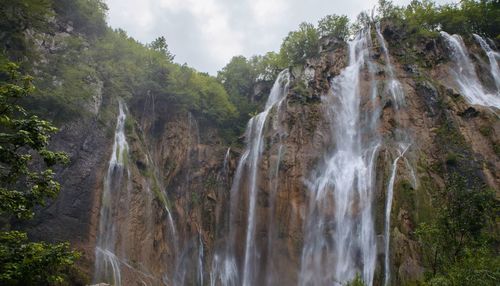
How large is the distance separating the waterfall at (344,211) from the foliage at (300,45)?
14463 mm

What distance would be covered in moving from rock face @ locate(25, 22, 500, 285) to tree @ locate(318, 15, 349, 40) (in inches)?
370

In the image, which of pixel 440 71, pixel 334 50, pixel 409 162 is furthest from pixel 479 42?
pixel 409 162

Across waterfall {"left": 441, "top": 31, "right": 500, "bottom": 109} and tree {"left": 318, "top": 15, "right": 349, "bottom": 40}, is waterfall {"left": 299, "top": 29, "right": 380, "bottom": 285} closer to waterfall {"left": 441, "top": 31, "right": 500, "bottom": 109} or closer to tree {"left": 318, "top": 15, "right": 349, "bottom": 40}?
waterfall {"left": 441, "top": 31, "right": 500, "bottom": 109}

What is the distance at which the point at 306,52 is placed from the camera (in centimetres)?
4209

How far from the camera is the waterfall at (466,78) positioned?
27422 millimetres

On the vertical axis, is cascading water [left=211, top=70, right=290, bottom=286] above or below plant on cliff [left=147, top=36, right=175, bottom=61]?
below

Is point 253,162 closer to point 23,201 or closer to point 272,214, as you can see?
point 272,214

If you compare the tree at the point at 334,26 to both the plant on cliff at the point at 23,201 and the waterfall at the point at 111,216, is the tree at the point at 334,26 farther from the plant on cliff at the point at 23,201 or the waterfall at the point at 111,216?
the plant on cliff at the point at 23,201

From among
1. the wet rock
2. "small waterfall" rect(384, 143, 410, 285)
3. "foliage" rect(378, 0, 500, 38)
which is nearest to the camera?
"small waterfall" rect(384, 143, 410, 285)

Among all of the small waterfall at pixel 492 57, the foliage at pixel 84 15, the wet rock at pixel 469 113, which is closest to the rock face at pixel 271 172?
the wet rock at pixel 469 113

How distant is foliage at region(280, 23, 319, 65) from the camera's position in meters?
41.8

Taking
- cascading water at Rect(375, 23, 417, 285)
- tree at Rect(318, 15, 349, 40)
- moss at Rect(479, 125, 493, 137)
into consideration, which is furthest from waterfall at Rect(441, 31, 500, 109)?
tree at Rect(318, 15, 349, 40)

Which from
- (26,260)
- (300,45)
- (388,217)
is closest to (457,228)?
(388,217)

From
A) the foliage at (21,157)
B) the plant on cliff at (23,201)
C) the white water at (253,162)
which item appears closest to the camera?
the plant on cliff at (23,201)
